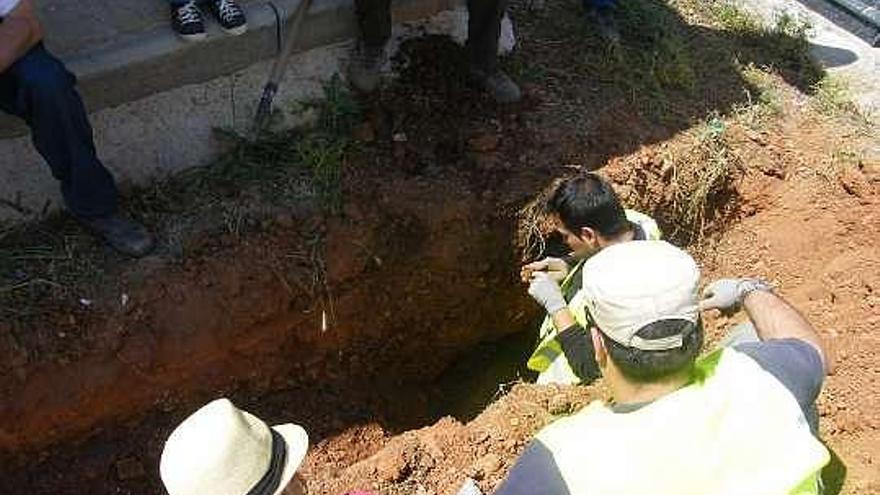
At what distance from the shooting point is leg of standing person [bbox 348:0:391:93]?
4488 millimetres

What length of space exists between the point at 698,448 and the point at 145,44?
3166mm

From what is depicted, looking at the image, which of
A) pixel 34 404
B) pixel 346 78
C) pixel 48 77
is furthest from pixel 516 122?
pixel 34 404

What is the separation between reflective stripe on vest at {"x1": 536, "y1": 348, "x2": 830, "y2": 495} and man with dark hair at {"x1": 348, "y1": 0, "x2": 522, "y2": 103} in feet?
9.33

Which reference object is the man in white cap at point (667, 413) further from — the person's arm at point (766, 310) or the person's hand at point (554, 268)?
the person's hand at point (554, 268)

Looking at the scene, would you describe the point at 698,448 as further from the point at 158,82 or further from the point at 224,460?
the point at 158,82

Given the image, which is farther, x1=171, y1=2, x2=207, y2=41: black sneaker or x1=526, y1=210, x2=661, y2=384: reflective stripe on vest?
x1=171, y1=2, x2=207, y2=41: black sneaker

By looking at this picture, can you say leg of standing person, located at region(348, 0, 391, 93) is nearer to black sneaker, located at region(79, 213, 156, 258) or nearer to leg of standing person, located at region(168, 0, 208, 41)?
leg of standing person, located at region(168, 0, 208, 41)

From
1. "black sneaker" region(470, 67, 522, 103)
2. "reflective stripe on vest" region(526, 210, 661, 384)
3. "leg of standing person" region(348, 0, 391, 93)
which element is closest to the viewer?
"reflective stripe on vest" region(526, 210, 661, 384)

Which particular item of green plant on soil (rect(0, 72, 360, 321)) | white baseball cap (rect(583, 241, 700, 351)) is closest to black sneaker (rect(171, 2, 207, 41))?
green plant on soil (rect(0, 72, 360, 321))

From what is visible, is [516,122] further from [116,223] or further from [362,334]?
[116,223]

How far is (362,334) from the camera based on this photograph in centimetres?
478

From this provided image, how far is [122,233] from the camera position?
4.11m

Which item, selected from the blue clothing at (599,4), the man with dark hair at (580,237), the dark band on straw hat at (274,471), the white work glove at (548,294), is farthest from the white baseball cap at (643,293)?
the blue clothing at (599,4)

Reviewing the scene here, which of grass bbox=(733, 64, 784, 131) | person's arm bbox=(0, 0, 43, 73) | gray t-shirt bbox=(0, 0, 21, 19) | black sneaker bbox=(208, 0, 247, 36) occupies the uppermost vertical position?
gray t-shirt bbox=(0, 0, 21, 19)
